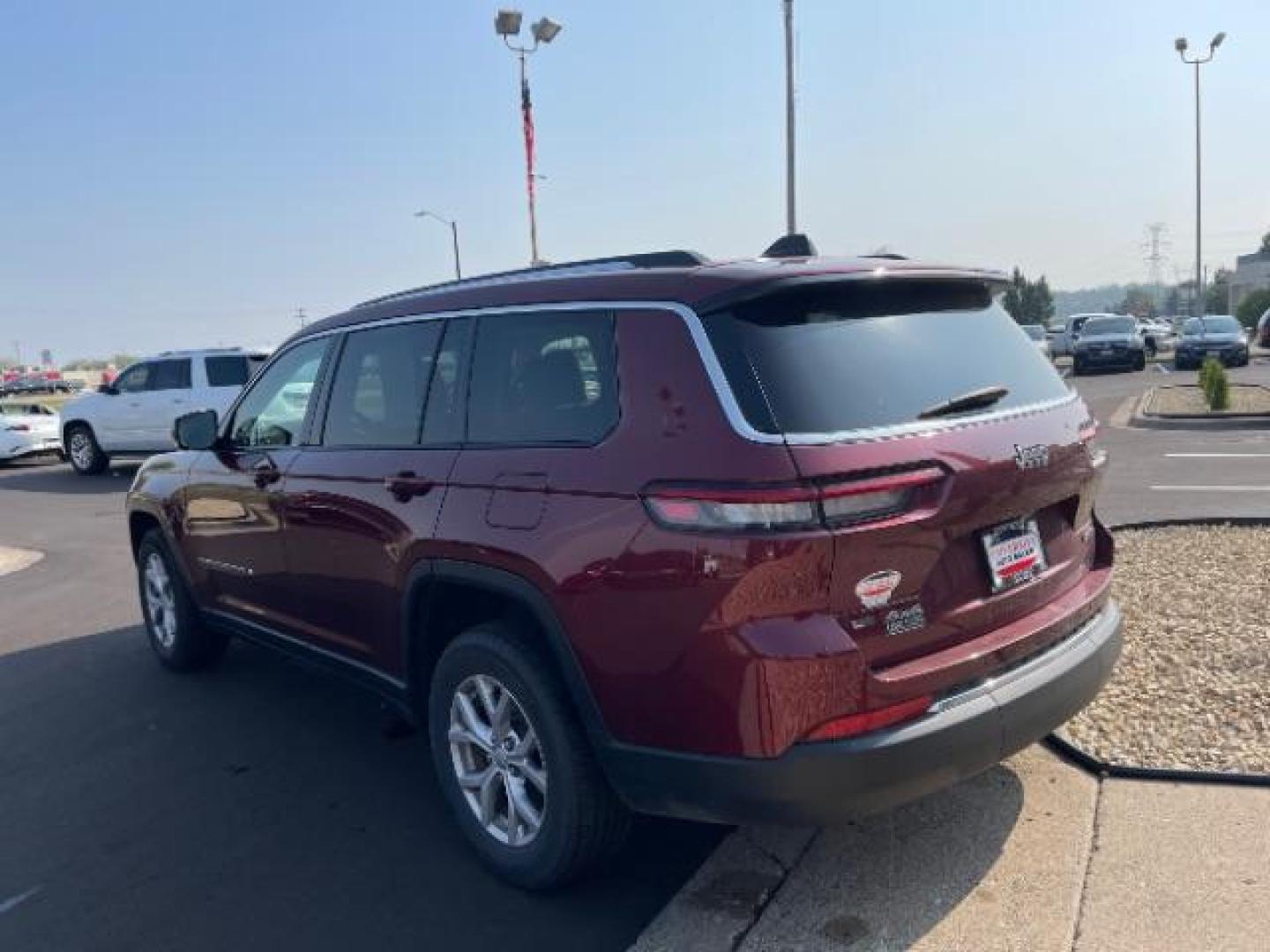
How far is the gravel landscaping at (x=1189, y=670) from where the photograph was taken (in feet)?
12.6

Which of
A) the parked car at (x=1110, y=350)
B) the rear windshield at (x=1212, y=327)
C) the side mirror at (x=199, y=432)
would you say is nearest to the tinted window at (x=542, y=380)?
the side mirror at (x=199, y=432)

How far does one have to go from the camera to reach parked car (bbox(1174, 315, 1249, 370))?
94.6 feet

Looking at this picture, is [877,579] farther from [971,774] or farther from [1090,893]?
[1090,893]

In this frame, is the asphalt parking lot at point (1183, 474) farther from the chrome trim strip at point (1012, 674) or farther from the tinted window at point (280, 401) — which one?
the tinted window at point (280, 401)

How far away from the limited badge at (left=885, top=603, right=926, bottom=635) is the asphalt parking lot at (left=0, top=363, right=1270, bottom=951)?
1184 mm

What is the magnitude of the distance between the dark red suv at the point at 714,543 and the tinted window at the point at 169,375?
13409 mm

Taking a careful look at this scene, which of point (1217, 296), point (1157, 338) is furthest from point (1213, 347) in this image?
point (1217, 296)

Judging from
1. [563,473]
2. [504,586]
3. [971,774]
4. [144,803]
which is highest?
[563,473]

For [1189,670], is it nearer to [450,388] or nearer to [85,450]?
[450,388]

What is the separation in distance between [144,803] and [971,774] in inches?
123

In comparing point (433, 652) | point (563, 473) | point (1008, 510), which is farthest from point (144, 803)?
point (1008, 510)

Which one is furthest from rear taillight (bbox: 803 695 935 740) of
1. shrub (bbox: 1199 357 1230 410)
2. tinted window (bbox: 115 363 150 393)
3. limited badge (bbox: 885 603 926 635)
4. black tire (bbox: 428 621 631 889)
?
tinted window (bbox: 115 363 150 393)

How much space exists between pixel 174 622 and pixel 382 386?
2.51m

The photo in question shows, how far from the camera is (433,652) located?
368 cm
